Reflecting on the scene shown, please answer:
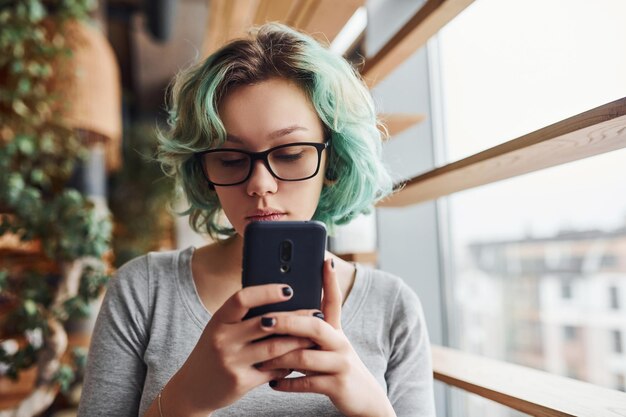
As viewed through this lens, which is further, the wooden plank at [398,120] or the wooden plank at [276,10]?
the wooden plank at [276,10]

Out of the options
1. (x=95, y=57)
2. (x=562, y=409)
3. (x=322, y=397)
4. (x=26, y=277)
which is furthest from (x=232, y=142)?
(x=95, y=57)

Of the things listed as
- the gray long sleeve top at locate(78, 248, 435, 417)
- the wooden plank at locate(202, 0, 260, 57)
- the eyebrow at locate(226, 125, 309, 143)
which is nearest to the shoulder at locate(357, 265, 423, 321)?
the gray long sleeve top at locate(78, 248, 435, 417)

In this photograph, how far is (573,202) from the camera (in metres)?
1.35

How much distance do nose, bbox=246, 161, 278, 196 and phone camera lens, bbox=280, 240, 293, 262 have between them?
0.60 ft

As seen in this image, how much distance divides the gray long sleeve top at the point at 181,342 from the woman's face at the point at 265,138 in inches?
10.0

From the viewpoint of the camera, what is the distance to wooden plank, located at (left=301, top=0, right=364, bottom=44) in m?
1.21

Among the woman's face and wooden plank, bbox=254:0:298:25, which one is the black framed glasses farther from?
wooden plank, bbox=254:0:298:25

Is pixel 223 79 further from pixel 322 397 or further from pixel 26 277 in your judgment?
pixel 26 277

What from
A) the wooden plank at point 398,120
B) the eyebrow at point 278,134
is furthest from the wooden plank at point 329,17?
the eyebrow at point 278,134

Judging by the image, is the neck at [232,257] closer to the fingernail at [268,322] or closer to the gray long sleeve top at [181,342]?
the gray long sleeve top at [181,342]

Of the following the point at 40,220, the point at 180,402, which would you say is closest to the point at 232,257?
the point at 180,402

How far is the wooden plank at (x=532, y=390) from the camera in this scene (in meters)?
0.77

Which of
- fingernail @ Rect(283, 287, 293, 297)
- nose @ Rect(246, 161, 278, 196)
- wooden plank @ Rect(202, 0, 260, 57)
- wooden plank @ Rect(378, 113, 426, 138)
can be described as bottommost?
fingernail @ Rect(283, 287, 293, 297)

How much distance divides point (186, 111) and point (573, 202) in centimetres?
97
